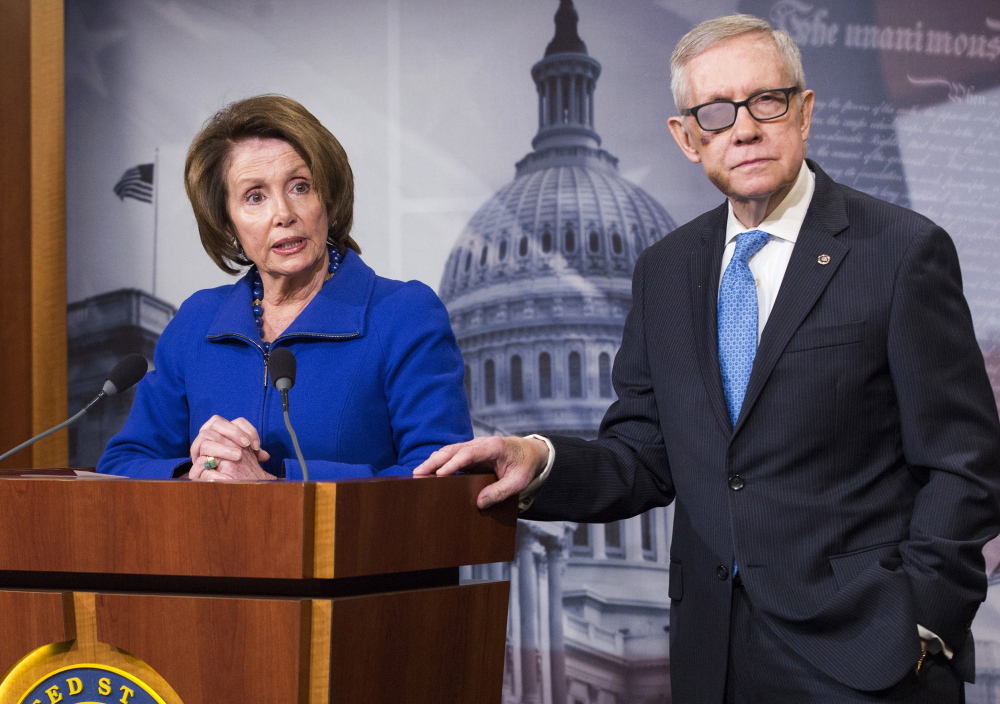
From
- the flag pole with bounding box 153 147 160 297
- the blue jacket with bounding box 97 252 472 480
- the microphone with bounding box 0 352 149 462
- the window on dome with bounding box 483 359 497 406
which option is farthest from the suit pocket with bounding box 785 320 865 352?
the flag pole with bounding box 153 147 160 297

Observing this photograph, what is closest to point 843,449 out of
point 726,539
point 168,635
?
point 726,539

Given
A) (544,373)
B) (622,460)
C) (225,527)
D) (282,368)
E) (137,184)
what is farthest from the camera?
(137,184)

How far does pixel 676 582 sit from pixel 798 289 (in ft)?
1.78

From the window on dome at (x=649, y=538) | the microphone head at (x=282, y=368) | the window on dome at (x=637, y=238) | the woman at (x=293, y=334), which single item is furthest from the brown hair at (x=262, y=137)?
the window on dome at (x=649, y=538)

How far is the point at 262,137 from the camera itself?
1.88m

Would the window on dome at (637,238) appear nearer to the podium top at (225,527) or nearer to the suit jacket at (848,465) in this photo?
the suit jacket at (848,465)

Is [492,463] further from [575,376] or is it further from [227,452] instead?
[575,376]

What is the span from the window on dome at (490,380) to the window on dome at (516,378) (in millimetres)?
67

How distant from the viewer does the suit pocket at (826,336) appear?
153cm

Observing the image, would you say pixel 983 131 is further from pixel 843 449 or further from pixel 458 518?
pixel 458 518

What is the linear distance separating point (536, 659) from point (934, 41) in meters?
2.65

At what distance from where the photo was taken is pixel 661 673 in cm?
357

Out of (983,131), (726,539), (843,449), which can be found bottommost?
(726,539)

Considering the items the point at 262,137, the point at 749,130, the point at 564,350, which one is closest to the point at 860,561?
the point at 749,130
